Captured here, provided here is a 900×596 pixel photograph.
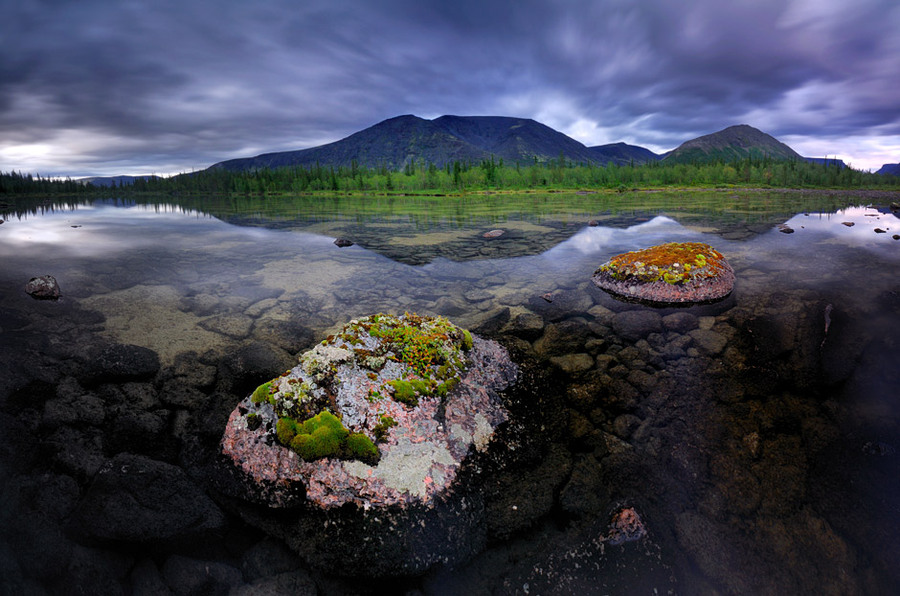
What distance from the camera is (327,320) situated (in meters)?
11.6

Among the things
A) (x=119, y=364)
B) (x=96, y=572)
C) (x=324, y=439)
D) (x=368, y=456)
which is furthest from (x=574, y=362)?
(x=119, y=364)

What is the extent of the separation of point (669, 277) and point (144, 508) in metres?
14.0

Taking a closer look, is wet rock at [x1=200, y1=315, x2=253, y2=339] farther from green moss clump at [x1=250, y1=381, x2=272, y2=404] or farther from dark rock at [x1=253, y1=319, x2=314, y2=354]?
green moss clump at [x1=250, y1=381, x2=272, y2=404]

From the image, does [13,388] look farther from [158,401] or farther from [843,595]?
[843,595]

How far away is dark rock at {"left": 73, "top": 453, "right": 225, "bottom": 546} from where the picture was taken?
16.4 feet

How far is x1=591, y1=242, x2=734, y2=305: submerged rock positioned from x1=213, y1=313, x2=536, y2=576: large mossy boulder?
8.09 meters

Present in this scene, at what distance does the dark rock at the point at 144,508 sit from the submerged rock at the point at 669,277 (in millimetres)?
12508

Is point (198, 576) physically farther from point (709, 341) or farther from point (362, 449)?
point (709, 341)

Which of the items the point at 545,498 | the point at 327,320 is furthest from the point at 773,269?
the point at 327,320

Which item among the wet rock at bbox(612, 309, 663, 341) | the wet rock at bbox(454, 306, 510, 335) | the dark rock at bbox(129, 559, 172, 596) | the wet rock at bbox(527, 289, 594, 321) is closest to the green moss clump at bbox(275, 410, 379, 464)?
the dark rock at bbox(129, 559, 172, 596)

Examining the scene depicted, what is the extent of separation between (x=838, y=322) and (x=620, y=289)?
560 cm

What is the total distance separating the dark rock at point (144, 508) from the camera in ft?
16.4

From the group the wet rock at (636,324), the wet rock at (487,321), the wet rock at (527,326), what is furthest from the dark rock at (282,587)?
the wet rock at (636,324)

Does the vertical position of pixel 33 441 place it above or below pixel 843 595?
above
